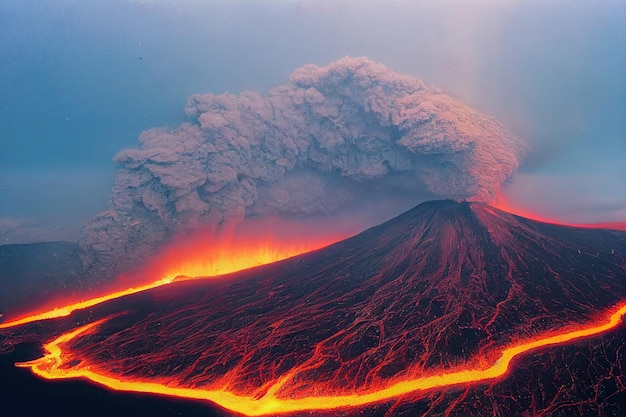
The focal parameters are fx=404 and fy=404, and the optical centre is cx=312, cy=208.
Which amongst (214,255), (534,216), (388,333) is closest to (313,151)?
(214,255)

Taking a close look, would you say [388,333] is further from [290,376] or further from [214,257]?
[214,257]

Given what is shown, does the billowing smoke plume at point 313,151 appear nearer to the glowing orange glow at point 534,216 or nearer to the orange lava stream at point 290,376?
the glowing orange glow at point 534,216

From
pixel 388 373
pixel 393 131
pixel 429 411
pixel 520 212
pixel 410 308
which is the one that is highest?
pixel 393 131

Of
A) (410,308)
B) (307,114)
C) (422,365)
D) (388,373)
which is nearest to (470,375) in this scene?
(422,365)

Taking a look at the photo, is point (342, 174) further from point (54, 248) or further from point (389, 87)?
point (54, 248)

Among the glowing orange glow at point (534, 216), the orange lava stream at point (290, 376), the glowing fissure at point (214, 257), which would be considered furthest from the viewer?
the glowing orange glow at point (534, 216)

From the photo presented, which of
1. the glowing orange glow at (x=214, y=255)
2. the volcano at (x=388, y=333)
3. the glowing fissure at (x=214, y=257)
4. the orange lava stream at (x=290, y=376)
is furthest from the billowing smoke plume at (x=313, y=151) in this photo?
the orange lava stream at (x=290, y=376)
